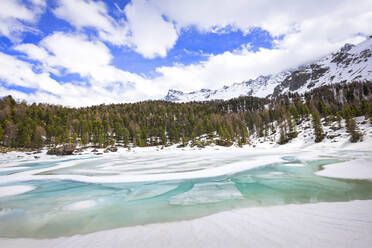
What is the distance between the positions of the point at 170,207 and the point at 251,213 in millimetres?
2143

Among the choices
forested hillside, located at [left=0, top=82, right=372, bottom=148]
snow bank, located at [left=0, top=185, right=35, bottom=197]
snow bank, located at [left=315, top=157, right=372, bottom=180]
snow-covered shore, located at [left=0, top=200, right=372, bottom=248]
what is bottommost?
snow bank, located at [left=0, top=185, right=35, bottom=197]

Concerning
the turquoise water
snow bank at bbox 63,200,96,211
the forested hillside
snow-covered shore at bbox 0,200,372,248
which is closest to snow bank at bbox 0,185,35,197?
the turquoise water

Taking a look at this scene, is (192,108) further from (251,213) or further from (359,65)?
(359,65)

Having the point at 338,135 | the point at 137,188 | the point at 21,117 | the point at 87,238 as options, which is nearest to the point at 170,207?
the point at 87,238

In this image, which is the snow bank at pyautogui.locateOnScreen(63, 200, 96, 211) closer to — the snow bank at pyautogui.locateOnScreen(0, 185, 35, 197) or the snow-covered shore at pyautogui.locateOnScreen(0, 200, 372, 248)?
the snow-covered shore at pyautogui.locateOnScreen(0, 200, 372, 248)

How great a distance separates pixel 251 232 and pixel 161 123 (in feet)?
294

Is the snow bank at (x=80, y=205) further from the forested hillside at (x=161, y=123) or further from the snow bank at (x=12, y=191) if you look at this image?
the forested hillside at (x=161, y=123)

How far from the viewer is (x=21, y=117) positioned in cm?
7125

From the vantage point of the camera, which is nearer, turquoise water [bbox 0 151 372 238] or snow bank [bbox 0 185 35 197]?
turquoise water [bbox 0 151 372 238]

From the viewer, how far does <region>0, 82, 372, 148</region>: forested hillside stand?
5428 cm

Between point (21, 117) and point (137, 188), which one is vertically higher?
point (21, 117)

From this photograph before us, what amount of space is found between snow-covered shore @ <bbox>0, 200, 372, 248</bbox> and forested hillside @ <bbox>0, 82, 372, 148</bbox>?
40.0 meters

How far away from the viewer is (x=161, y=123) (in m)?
91.2

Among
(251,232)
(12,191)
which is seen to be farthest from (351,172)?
(12,191)
